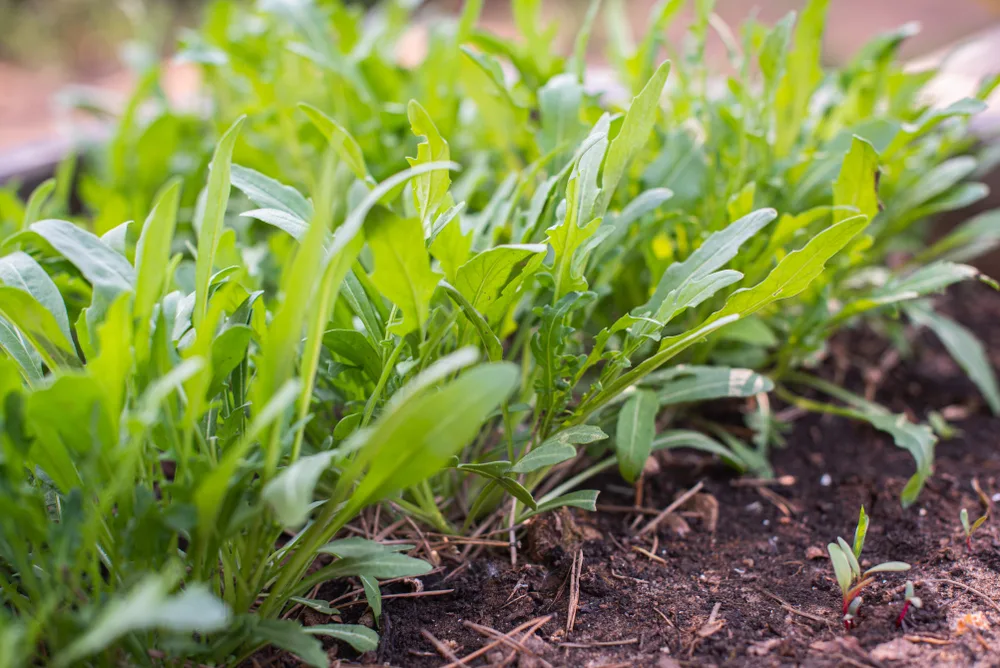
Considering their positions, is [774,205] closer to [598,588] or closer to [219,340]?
[598,588]

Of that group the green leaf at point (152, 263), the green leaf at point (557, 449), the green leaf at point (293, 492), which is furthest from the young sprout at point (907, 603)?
the green leaf at point (152, 263)

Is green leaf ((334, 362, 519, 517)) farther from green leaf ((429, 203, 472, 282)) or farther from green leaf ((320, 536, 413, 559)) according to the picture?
green leaf ((429, 203, 472, 282))

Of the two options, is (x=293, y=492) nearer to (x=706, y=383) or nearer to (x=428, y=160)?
(x=428, y=160)

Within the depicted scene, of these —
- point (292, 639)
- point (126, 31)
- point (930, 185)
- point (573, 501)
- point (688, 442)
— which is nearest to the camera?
point (292, 639)

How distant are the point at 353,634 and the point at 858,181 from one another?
101cm

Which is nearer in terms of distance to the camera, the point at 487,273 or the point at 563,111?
the point at 487,273

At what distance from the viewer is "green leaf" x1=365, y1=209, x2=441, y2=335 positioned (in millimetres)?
842

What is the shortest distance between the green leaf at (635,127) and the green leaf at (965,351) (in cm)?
83

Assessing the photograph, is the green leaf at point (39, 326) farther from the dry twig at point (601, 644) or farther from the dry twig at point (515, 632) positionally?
the dry twig at point (601, 644)

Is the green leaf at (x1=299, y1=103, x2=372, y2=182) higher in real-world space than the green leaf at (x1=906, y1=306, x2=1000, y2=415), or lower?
higher

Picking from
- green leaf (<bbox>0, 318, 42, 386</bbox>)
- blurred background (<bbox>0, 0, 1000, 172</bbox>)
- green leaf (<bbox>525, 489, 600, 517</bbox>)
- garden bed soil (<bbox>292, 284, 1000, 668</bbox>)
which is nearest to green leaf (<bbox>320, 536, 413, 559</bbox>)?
garden bed soil (<bbox>292, 284, 1000, 668</bbox>)

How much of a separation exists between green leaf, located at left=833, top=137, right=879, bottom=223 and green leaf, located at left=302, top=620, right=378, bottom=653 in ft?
2.96

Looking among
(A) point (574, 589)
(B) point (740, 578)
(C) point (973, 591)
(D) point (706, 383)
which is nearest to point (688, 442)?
(D) point (706, 383)

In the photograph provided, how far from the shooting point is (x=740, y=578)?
111cm
